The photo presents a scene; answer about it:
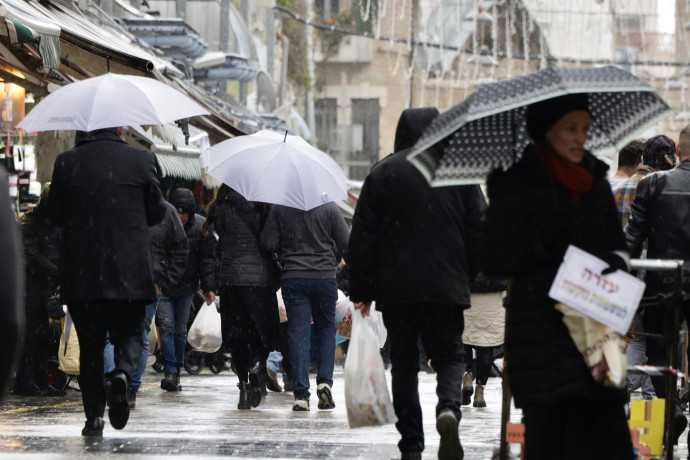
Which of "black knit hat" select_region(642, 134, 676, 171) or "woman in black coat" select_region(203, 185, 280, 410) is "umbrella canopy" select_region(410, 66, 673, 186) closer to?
"black knit hat" select_region(642, 134, 676, 171)

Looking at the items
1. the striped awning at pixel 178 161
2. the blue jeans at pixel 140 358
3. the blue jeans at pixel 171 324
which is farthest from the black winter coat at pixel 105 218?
the striped awning at pixel 178 161

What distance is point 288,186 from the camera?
35.6ft

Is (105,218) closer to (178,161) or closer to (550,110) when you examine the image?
(550,110)

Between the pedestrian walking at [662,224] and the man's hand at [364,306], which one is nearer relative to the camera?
the man's hand at [364,306]

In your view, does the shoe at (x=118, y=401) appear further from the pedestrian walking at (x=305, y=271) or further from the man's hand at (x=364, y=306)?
the pedestrian walking at (x=305, y=271)

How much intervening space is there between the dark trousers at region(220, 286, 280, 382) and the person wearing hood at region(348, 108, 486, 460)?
11.5ft

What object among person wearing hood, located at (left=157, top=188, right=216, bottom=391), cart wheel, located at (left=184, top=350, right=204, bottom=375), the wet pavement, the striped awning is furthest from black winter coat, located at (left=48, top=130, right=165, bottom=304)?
cart wheel, located at (left=184, top=350, right=204, bottom=375)

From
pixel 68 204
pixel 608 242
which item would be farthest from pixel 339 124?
pixel 608 242

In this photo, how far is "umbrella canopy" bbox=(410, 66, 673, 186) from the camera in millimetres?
5262

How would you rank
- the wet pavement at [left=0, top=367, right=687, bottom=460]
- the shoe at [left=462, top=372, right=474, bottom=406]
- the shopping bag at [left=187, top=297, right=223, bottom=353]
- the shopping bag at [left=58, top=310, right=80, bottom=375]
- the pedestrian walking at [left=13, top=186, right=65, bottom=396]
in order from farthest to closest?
1. the shopping bag at [left=187, top=297, right=223, bottom=353]
2. the pedestrian walking at [left=13, top=186, right=65, bottom=396]
3. the shoe at [left=462, top=372, right=474, bottom=406]
4. the shopping bag at [left=58, top=310, right=80, bottom=375]
5. the wet pavement at [left=0, top=367, right=687, bottom=460]

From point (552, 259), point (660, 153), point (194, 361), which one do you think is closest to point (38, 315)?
point (194, 361)

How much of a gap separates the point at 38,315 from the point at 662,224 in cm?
591

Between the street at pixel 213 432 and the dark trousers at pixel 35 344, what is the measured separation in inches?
9.6

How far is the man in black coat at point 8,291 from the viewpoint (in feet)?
8.42
